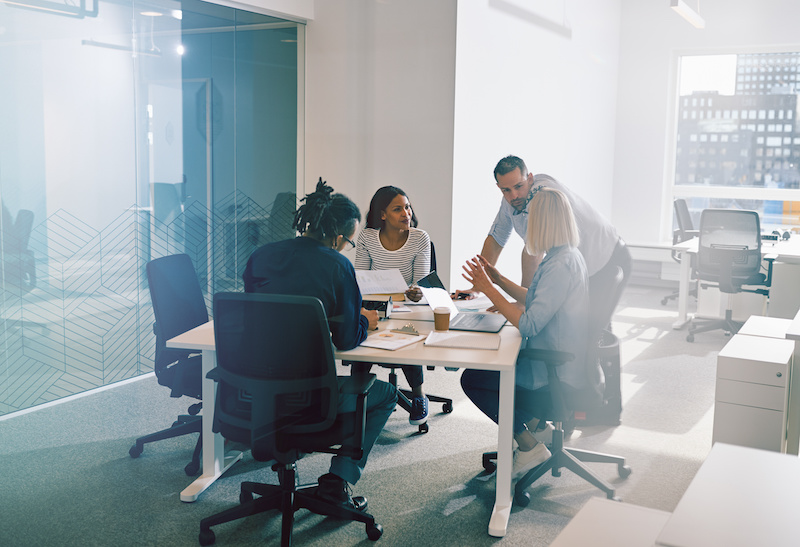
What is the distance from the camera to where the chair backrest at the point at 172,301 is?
125 inches

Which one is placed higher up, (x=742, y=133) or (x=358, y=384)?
(x=742, y=133)

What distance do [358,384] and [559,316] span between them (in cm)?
83

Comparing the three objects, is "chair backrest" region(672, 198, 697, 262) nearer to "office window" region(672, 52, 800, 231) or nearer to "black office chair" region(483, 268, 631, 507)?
"office window" region(672, 52, 800, 231)

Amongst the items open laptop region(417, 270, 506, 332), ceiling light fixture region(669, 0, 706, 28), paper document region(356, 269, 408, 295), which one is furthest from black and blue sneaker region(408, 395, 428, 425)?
ceiling light fixture region(669, 0, 706, 28)

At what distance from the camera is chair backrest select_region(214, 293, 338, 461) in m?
2.25

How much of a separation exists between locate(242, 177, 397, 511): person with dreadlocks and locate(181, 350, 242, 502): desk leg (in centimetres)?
56

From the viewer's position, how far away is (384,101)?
5.32 metres

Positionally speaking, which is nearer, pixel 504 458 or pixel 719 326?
pixel 504 458

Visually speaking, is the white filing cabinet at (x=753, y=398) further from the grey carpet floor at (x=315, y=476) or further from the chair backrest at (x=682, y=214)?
the chair backrest at (x=682, y=214)

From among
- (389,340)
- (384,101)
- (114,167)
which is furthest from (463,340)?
(384,101)

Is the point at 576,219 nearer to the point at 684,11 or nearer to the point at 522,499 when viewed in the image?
the point at 522,499

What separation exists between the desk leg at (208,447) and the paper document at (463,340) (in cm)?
90

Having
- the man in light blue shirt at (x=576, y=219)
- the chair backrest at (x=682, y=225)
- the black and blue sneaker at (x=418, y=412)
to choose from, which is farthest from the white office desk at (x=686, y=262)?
the black and blue sneaker at (x=418, y=412)

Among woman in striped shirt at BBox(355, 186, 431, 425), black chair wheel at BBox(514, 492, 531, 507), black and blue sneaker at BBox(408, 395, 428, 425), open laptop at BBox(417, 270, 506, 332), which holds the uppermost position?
woman in striped shirt at BBox(355, 186, 431, 425)
